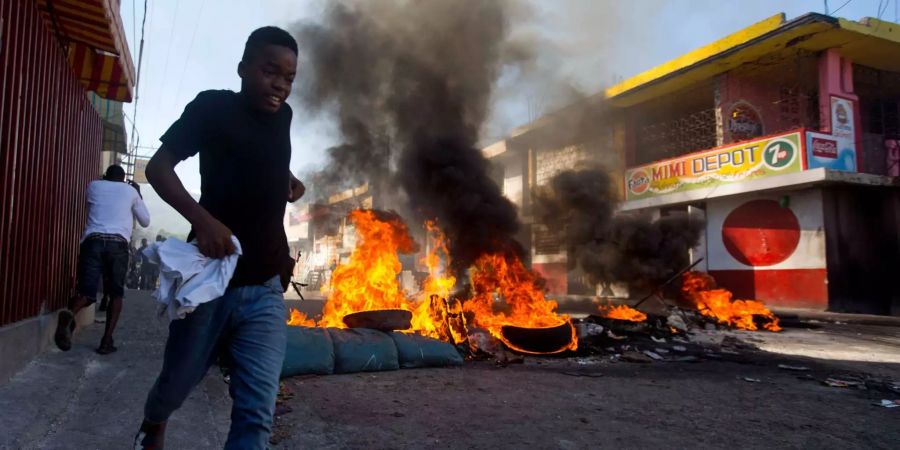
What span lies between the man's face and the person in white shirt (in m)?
3.18

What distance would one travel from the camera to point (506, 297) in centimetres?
852

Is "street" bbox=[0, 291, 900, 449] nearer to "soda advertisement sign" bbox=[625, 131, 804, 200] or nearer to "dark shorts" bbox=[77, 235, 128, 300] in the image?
"dark shorts" bbox=[77, 235, 128, 300]

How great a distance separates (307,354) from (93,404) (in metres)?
1.79

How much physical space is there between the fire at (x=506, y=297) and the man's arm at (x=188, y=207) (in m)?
5.42

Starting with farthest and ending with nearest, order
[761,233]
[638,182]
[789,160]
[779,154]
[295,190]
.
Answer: [638,182] < [761,233] < [779,154] < [789,160] < [295,190]

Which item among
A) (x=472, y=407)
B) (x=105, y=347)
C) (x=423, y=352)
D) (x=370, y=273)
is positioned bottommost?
(x=472, y=407)

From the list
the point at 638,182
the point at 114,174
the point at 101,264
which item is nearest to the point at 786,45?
the point at 638,182

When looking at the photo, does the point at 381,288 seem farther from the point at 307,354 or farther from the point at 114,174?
the point at 114,174

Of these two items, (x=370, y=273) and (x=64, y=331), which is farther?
(x=370, y=273)

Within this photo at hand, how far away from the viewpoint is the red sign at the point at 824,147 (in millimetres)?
12664

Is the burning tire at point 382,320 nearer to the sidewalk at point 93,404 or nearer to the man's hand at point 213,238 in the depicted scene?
the sidewalk at point 93,404

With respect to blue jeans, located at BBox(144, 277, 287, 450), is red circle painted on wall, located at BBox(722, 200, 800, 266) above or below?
above

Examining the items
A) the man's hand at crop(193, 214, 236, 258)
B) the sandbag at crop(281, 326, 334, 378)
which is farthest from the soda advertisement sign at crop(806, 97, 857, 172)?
the man's hand at crop(193, 214, 236, 258)

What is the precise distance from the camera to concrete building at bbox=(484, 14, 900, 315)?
42.3 ft
